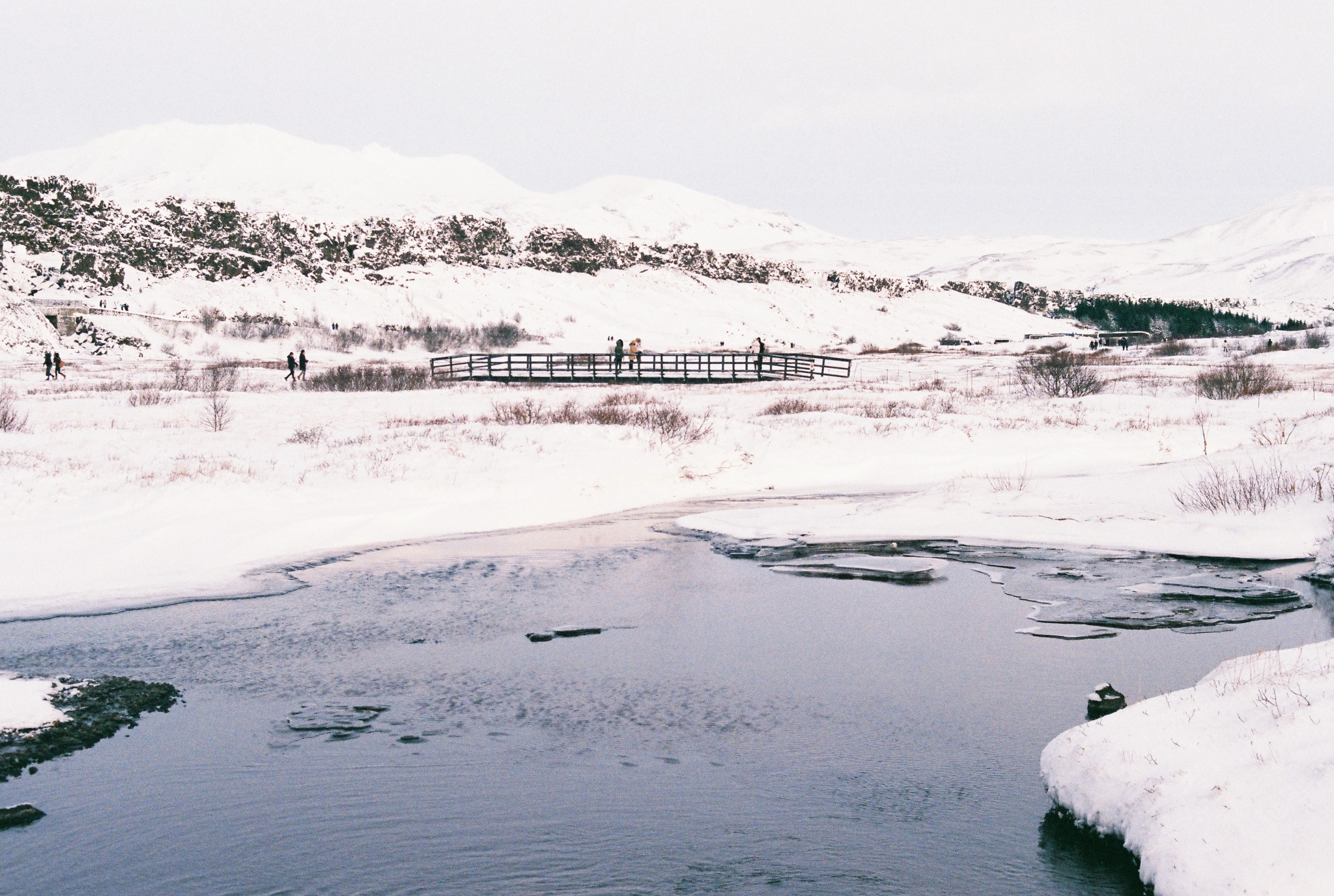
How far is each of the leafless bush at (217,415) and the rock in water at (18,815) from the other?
23286 mm

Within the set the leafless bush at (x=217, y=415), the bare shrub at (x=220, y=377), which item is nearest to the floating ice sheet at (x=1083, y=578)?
the leafless bush at (x=217, y=415)

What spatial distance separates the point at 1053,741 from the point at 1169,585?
7002 millimetres

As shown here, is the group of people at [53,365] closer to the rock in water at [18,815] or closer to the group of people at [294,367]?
the group of people at [294,367]

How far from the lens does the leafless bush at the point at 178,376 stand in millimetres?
41719

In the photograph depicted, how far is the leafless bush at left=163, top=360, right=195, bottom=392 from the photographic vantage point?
41.7 meters

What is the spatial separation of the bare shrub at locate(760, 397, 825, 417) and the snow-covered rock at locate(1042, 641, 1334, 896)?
25.4 meters

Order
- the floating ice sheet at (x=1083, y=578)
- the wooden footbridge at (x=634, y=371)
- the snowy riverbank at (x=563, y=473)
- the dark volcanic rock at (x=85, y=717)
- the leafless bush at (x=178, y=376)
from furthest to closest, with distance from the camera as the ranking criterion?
the wooden footbridge at (x=634, y=371) < the leafless bush at (x=178, y=376) < the snowy riverbank at (x=563, y=473) < the floating ice sheet at (x=1083, y=578) < the dark volcanic rock at (x=85, y=717)

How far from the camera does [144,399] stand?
35.9 meters

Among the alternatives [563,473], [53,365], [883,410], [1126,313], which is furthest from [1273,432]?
[1126,313]

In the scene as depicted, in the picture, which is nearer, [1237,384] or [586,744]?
[586,744]

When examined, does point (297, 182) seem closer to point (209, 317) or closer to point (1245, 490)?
point (209, 317)

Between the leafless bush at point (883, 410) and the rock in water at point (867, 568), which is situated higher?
the leafless bush at point (883, 410)

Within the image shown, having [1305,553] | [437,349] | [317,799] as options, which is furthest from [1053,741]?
[437,349]

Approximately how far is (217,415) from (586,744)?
23.9 m
